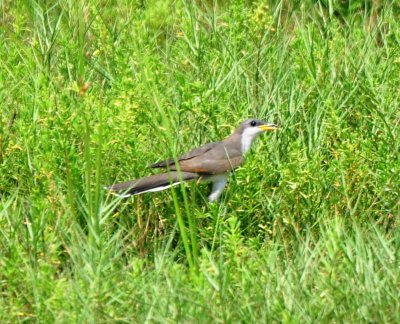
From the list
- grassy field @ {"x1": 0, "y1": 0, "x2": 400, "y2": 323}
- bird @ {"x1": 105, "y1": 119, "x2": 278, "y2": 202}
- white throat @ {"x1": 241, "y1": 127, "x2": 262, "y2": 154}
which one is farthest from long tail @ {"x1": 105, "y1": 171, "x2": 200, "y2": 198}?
white throat @ {"x1": 241, "y1": 127, "x2": 262, "y2": 154}

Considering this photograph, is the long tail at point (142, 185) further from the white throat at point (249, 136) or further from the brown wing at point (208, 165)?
the white throat at point (249, 136)

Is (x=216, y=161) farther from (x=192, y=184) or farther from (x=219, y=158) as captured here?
(x=192, y=184)

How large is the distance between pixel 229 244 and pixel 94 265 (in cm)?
66

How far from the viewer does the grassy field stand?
14.8 feet

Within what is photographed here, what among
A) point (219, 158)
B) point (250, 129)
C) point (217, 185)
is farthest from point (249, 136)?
point (217, 185)

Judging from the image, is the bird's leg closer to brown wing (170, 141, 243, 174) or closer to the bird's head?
brown wing (170, 141, 243, 174)

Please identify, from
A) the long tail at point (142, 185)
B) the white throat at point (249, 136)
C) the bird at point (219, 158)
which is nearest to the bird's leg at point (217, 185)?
the bird at point (219, 158)

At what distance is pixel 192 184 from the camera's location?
237 inches

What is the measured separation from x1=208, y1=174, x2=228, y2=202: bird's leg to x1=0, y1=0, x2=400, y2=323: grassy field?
0.29ft

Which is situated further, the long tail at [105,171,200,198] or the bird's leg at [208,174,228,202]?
the bird's leg at [208,174,228,202]

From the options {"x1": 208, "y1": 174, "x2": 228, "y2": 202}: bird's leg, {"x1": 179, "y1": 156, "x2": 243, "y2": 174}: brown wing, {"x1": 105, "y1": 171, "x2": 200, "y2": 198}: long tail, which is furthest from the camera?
{"x1": 179, "y1": 156, "x2": 243, "y2": 174}: brown wing

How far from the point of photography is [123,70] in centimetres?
621

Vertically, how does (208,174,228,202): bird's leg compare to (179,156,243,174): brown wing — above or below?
below

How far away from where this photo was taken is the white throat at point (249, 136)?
6020 mm
